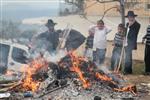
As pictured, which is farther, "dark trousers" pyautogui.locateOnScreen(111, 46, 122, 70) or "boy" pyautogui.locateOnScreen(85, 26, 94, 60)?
"boy" pyautogui.locateOnScreen(85, 26, 94, 60)

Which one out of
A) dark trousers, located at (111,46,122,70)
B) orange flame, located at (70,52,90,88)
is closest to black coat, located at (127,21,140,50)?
dark trousers, located at (111,46,122,70)

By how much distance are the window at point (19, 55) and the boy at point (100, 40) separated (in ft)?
8.39

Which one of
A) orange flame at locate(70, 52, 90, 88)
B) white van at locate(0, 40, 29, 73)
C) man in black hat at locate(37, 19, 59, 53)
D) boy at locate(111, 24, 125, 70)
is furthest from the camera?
white van at locate(0, 40, 29, 73)

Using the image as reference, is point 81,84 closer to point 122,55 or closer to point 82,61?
point 82,61

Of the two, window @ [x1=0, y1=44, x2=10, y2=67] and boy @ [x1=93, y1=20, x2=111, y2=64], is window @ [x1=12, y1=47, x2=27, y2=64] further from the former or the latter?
boy @ [x1=93, y1=20, x2=111, y2=64]

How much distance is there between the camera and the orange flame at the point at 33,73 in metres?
12.6

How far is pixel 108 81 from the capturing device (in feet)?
41.7

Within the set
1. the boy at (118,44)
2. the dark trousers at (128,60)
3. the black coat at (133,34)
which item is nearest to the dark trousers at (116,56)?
the boy at (118,44)

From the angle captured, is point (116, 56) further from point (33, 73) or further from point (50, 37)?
point (33, 73)

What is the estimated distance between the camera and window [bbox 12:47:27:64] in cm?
1630

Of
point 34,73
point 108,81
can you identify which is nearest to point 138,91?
point 108,81

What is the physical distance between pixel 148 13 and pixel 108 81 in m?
14.2

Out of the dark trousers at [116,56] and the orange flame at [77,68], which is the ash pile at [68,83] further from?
the dark trousers at [116,56]

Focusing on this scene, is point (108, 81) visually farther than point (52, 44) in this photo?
No
